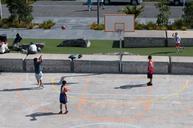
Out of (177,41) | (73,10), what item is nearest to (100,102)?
(177,41)

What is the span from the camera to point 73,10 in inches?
1967

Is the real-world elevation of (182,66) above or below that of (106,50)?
below

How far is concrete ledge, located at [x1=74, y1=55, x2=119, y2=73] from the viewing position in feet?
92.6

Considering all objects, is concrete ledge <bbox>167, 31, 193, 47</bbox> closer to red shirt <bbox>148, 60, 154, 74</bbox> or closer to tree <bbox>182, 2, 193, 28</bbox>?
tree <bbox>182, 2, 193, 28</bbox>

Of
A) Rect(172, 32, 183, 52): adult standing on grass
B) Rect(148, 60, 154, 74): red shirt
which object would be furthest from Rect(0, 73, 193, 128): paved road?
Rect(172, 32, 183, 52): adult standing on grass

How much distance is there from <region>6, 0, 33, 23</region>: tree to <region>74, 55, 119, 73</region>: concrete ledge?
13.8 m

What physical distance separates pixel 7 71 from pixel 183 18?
15923 millimetres

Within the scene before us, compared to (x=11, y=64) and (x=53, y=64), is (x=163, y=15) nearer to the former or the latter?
(x=53, y=64)

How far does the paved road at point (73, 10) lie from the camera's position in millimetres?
47469

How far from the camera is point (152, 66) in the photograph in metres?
26.0

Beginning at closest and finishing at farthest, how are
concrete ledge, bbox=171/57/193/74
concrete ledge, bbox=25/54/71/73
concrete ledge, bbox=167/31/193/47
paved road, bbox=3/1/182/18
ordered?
1. concrete ledge, bbox=171/57/193/74
2. concrete ledge, bbox=25/54/71/73
3. concrete ledge, bbox=167/31/193/47
4. paved road, bbox=3/1/182/18

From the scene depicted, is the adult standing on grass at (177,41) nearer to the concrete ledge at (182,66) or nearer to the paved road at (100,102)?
the concrete ledge at (182,66)

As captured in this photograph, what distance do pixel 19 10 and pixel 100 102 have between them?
19.1 metres

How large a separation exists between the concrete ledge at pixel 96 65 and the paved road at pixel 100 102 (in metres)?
0.49
